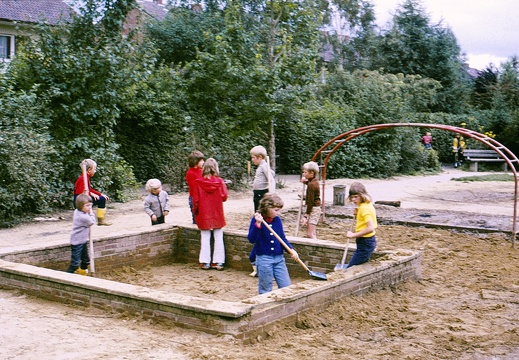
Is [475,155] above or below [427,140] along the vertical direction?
below

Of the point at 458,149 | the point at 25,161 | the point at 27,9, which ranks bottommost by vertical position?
the point at 25,161

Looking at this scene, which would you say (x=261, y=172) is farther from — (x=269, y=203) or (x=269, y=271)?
(x=269, y=271)

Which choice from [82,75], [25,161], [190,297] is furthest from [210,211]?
[82,75]

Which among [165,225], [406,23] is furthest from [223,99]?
[406,23]

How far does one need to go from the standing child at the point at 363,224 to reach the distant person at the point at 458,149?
26171mm

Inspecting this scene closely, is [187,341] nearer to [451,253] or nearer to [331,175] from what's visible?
[451,253]

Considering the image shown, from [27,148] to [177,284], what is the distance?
6401 millimetres

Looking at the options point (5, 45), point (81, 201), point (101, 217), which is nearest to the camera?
point (81, 201)

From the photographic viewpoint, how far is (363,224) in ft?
25.0

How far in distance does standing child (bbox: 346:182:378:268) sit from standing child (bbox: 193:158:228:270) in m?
2.34

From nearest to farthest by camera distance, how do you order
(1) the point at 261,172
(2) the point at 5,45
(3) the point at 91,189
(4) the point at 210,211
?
(4) the point at 210,211, (1) the point at 261,172, (3) the point at 91,189, (2) the point at 5,45

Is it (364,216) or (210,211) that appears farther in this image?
(210,211)

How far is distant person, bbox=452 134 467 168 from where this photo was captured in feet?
107

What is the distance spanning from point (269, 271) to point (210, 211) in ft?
7.94
